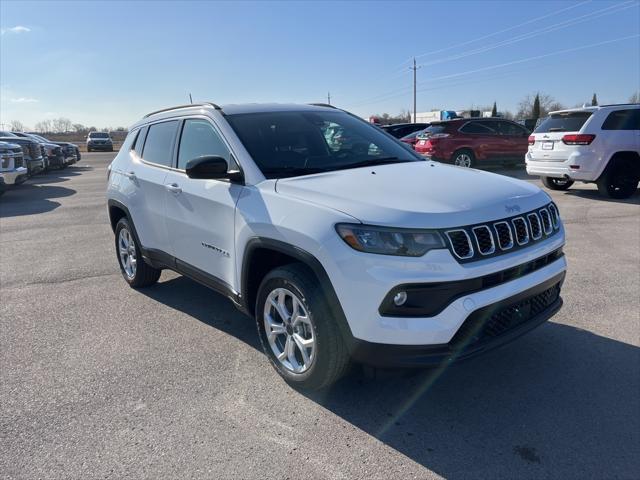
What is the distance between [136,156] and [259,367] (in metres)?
2.76

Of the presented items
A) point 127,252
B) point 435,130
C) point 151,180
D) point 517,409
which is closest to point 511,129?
point 435,130

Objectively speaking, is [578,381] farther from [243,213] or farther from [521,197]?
[243,213]

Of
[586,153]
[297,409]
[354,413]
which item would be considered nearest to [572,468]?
[354,413]

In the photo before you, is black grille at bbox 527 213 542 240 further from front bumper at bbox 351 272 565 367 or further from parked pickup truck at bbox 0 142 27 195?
parked pickup truck at bbox 0 142 27 195

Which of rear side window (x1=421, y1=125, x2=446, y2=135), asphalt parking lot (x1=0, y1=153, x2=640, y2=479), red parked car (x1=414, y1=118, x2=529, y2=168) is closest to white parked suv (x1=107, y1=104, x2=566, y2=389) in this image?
asphalt parking lot (x1=0, y1=153, x2=640, y2=479)

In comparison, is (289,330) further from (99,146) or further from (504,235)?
(99,146)

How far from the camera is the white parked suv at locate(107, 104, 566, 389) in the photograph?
8.62ft

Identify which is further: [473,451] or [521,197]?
[521,197]

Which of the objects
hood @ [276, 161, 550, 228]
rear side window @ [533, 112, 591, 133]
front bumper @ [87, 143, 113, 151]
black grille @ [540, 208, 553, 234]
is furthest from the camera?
front bumper @ [87, 143, 113, 151]

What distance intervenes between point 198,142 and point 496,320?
105 inches

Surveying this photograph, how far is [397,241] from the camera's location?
8.64ft

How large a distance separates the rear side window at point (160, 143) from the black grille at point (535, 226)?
3.01 metres

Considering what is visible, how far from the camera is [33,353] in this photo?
3939 millimetres

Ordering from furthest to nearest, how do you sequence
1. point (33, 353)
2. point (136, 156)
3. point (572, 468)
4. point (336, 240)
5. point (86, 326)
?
point (136, 156) < point (86, 326) < point (33, 353) < point (336, 240) < point (572, 468)
